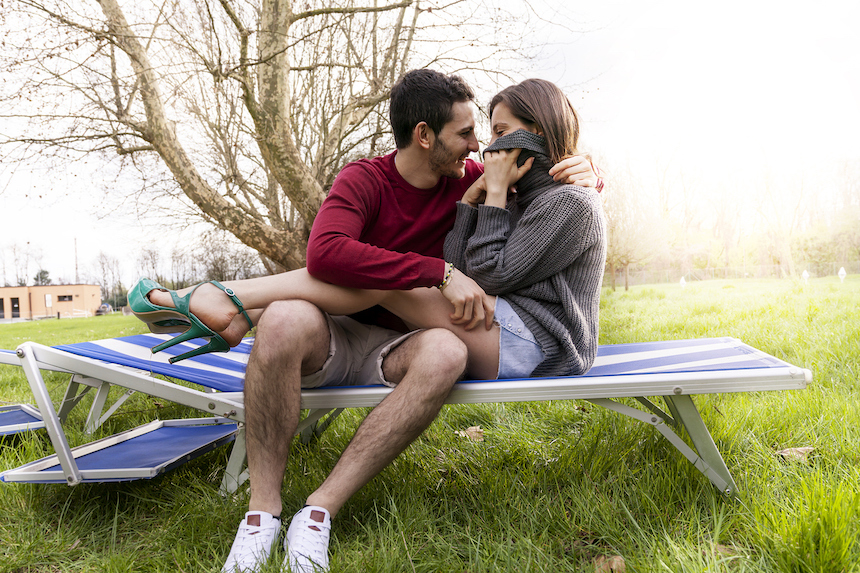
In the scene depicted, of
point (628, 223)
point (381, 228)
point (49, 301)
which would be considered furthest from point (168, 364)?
point (49, 301)

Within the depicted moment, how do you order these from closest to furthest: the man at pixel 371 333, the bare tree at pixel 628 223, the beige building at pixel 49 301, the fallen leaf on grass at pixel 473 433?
the man at pixel 371 333, the fallen leaf on grass at pixel 473 433, the bare tree at pixel 628 223, the beige building at pixel 49 301

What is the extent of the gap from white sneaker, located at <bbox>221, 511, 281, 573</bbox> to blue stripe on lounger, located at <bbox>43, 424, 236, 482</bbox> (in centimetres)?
58

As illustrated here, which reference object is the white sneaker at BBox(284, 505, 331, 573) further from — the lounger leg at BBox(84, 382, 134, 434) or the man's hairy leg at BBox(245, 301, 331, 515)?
the lounger leg at BBox(84, 382, 134, 434)

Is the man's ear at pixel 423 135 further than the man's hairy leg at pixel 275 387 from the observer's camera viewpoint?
Yes

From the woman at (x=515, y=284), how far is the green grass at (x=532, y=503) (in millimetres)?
424

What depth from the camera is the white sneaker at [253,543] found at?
136cm

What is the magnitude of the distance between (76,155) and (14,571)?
5813 mm

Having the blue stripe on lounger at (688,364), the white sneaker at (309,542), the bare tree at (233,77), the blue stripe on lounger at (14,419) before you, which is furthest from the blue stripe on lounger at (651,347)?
the bare tree at (233,77)

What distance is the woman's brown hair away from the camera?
190 centimetres

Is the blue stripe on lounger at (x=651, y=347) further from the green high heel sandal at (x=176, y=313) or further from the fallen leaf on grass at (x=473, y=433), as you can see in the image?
the green high heel sandal at (x=176, y=313)

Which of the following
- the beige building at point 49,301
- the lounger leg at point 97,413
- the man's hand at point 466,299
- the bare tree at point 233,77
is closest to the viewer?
the man's hand at point 466,299

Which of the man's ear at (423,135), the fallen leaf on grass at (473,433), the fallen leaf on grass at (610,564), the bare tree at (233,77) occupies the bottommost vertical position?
the fallen leaf on grass at (473,433)

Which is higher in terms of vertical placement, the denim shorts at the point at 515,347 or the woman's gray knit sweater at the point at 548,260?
the woman's gray knit sweater at the point at 548,260

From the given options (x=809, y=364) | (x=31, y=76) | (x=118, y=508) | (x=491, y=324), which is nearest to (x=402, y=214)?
(x=491, y=324)
